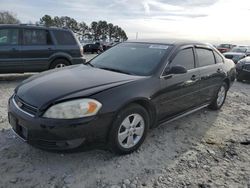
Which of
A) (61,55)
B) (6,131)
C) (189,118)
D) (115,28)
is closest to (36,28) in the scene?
(61,55)

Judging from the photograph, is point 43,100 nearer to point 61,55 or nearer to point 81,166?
point 81,166

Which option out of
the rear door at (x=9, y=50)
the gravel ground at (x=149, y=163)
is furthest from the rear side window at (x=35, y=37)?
the gravel ground at (x=149, y=163)

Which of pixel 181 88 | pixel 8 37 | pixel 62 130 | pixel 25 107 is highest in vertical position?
pixel 8 37

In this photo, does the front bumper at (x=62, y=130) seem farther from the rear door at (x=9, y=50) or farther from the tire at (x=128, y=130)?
the rear door at (x=9, y=50)

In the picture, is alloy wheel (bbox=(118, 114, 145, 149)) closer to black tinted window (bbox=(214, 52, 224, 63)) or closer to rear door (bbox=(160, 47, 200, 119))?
rear door (bbox=(160, 47, 200, 119))

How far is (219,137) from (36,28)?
622 cm

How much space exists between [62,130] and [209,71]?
3215 mm

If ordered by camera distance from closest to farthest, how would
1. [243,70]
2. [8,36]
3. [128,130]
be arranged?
1. [128,130]
2. [8,36]
3. [243,70]

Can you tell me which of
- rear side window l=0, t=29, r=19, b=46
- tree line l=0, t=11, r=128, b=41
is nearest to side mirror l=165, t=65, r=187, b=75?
rear side window l=0, t=29, r=19, b=46

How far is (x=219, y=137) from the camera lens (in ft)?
14.8

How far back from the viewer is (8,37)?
7.77 metres

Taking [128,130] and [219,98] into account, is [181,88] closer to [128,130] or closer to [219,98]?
[128,130]

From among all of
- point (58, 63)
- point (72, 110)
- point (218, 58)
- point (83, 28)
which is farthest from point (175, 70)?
point (83, 28)

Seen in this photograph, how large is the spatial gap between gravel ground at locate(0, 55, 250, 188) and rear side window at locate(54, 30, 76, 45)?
438 cm
